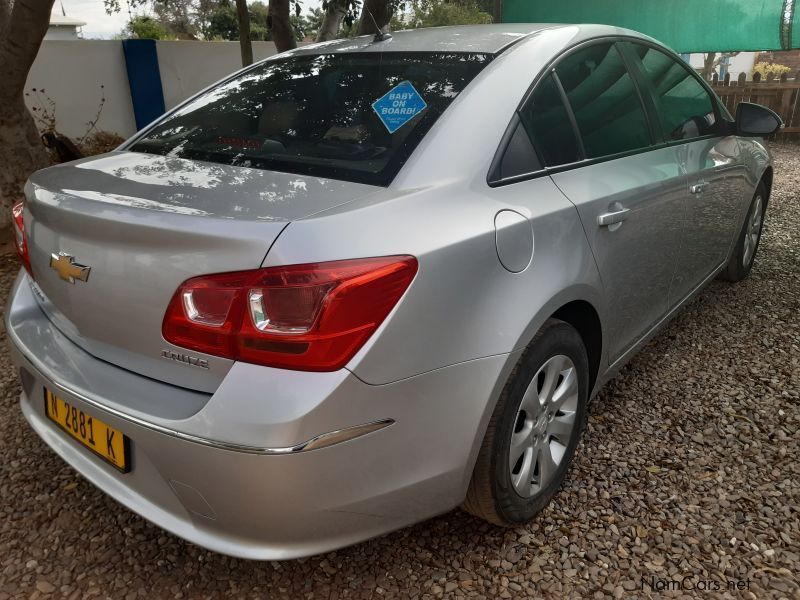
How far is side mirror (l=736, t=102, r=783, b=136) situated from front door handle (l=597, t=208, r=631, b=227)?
1687mm

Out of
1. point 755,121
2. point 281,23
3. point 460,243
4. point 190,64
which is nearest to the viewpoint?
point 460,243

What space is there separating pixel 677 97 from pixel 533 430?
1968 millimetres

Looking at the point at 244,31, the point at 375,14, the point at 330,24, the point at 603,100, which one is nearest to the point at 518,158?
the point at 603,100

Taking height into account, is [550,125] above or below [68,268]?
above

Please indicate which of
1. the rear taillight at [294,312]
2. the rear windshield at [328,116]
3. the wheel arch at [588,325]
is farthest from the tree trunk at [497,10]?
the rear taillight at [294,312]

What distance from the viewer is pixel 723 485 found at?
7.74ft

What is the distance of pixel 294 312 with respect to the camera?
144 cm

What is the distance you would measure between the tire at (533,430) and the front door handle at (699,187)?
1173mm

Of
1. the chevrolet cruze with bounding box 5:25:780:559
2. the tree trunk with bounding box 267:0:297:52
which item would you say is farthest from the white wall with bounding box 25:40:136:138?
the chevrolet cruze with bounding box 5:25:780:559

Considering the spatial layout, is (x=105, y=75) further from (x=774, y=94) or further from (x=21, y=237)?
(x=774, y=94)

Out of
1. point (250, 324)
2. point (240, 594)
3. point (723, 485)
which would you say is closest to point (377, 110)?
point (250, 324)

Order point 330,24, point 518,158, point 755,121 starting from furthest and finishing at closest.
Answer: point 330,24 < point 755,121 < point 518,158

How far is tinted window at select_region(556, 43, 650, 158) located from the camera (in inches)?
91.6

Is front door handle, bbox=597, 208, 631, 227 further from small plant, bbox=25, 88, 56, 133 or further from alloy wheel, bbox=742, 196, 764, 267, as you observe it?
small plant, bbox=25, 88, 56, 133
